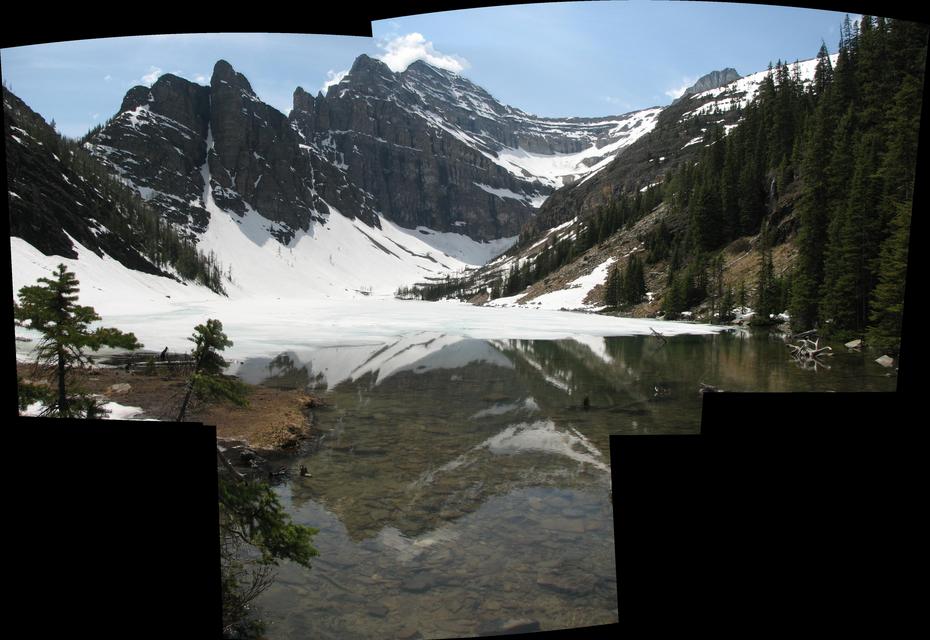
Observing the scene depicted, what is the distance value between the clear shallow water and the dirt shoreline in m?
1.03

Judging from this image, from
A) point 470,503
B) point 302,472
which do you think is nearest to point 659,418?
point 470,503

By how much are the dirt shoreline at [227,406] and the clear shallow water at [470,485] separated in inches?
40.7

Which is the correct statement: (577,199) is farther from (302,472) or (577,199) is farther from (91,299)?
(302,472)

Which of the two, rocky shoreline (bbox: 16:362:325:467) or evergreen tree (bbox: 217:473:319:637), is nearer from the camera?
evergreen tree (bbox: 217:473:319:637)

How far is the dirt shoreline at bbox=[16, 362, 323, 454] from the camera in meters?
15.4

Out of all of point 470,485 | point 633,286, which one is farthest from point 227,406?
point 633,286

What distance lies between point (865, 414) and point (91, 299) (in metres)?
84.6

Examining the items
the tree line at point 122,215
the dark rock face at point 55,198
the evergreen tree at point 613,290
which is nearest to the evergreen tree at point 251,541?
the evergreen tree at point 613,290

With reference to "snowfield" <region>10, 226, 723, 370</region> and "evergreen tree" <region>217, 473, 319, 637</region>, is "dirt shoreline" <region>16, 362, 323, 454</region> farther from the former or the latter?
"evergreen tree" <region>217, 473, 319, 637</region>

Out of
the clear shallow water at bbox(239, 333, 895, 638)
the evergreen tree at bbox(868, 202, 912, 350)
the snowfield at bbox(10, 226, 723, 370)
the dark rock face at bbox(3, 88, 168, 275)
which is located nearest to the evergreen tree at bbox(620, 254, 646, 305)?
the snowfield at bbox(10, 226, 723, 370)

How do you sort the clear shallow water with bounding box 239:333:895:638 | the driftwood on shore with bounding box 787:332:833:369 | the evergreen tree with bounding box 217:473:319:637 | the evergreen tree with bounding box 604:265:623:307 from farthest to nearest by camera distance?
1. the evergreen tree with bounding box 604:265:623:307
2. the driftwood on shore with bounding box 787:332:833:369
3. the clear shallow water with bounding box 239:333:895:638
4. the evergreen tree with bounding box 217:473:319:637

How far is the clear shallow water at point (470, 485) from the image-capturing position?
8.01 metres

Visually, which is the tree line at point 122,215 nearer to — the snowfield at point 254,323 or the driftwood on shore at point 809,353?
the snowfield at point 254,323

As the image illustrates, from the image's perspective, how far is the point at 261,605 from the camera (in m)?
7.70
